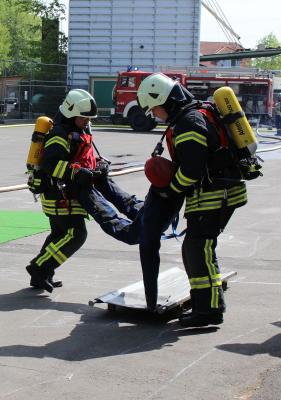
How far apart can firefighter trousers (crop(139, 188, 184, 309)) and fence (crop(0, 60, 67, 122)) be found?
3223cm

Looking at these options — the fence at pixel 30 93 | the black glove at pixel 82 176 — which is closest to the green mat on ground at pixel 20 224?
the black glove at pixel 82 176

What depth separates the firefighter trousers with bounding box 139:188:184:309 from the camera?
17.8ft

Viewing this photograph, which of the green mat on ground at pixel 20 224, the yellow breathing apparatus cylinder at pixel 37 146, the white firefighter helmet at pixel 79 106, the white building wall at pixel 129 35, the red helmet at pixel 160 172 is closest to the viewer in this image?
the red helmet at pixel 160 172

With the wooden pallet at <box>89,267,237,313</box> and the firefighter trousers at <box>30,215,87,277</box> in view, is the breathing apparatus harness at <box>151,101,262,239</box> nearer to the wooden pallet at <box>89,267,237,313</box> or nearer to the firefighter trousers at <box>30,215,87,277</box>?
the wooden pallet at <box>89,267,237,313</box>

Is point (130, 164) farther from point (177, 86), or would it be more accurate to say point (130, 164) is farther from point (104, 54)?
point (104, 54)

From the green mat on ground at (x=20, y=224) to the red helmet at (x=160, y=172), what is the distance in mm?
4107

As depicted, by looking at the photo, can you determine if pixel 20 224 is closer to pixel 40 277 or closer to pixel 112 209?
pixel 40 277

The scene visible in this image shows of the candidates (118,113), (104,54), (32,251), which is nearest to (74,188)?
(32,251)

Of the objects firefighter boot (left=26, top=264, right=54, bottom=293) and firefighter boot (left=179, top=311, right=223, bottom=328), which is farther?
firefighter boot (left=26, top=264, right=54, bottom=293)

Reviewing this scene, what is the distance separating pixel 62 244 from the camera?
634cm

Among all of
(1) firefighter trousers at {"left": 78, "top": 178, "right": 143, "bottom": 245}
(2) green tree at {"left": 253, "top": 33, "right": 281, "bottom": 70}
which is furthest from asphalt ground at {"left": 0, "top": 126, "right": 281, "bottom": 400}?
(2) green tree at {"left": 253, "top": 33, "right": 281, "bottom": 70}

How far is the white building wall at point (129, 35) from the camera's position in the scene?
3909 cm

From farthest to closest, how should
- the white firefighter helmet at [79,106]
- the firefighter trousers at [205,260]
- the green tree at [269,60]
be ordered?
1. the green tree at [269,60]
2. the white firefighter helmet at [79,106]
3. the firefighter trousers at [205,260]

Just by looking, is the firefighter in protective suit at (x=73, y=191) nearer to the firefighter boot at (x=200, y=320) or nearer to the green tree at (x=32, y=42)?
the firefighter boot at (x=200, y=320)
